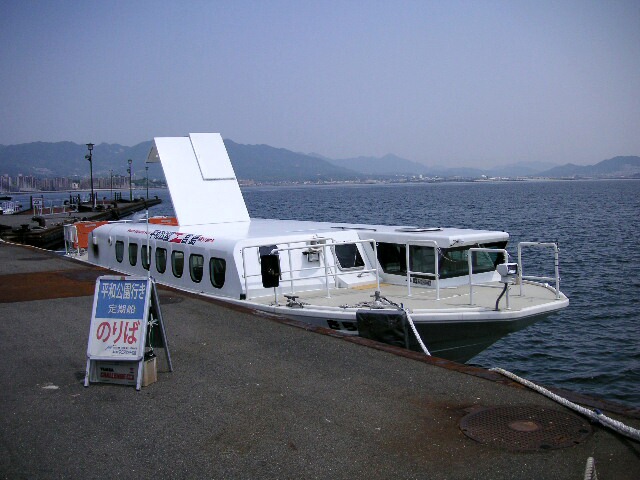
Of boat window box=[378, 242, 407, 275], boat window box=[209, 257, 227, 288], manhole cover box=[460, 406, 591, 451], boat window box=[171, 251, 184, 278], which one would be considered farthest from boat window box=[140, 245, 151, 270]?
manhole cover box=[460, 406, 591, 451]

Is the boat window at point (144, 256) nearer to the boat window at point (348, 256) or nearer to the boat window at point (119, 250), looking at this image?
the boat window at point (119, 250)

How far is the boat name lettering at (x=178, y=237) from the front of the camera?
1514 cm

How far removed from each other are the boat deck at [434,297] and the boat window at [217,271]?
108cm

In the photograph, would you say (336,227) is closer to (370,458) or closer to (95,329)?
(95,329)

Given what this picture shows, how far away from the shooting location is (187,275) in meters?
15.6

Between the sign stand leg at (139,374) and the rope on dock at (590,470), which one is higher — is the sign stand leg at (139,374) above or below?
above

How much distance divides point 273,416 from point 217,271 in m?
7.65

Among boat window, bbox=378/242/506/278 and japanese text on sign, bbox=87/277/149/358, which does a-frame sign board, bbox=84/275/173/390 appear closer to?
japanese text on sign, bbox=87/277/149/358

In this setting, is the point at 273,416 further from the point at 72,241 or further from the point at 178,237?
the point at 72,241

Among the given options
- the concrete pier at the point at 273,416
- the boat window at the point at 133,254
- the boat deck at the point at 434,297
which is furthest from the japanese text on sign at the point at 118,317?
the boat window at the point at 133,254

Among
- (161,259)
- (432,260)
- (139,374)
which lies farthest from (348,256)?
(139,374)

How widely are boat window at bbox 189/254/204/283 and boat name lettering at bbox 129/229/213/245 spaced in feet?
1.13

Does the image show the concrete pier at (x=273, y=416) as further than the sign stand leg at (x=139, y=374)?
No

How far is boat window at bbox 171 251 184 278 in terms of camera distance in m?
15.9
